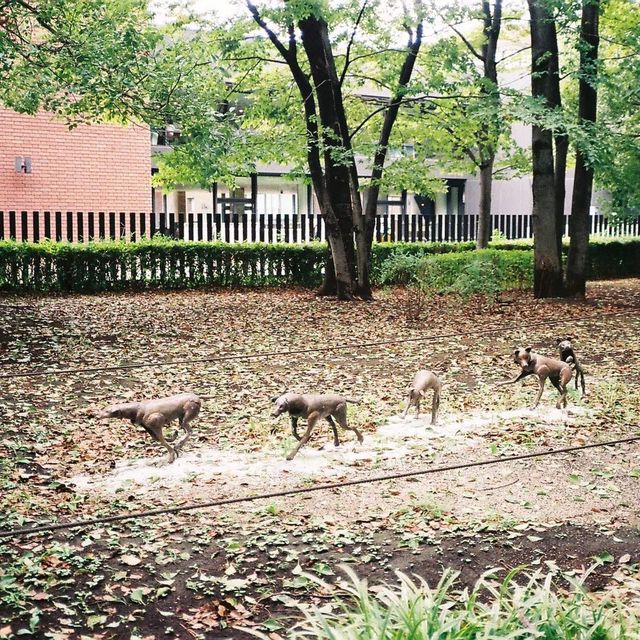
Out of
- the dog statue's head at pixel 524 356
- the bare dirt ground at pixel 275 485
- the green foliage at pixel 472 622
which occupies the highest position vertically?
the dog statue's head at pixel 524 356

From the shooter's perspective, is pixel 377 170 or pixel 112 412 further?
pixel 377 170

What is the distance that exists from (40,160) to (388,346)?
12605 mm

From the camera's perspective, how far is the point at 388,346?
38.5 ft

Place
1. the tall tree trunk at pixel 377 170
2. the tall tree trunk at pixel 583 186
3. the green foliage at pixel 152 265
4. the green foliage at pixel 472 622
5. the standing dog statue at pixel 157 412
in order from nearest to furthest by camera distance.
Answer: the green foliage at pixel 472 622 → the standing dog statue at pixel 157 412 → the tall tree trunk at pixel 583 186 → the tall tree trunk at pixel 377 170 → the green foliage at pixel 152 265

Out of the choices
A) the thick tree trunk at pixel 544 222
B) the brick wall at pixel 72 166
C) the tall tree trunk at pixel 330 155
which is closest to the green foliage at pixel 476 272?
the thick tree trunk at pixel 544 222

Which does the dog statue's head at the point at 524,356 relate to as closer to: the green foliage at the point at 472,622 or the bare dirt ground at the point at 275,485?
the bare dirt ground at the point at 275,485

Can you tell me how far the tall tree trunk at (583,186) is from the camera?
15.4 meters

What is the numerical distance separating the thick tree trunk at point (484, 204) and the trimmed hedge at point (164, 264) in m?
1.70

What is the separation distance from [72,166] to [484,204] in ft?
31.6

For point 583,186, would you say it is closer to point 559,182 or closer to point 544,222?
point 559,182

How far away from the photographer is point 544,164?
15562 millimetres

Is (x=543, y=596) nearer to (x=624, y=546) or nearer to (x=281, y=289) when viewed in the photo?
(x=624, y=546)

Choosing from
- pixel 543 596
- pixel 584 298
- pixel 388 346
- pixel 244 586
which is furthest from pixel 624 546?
pixel 584 298

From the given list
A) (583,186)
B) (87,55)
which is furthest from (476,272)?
(87,55)
